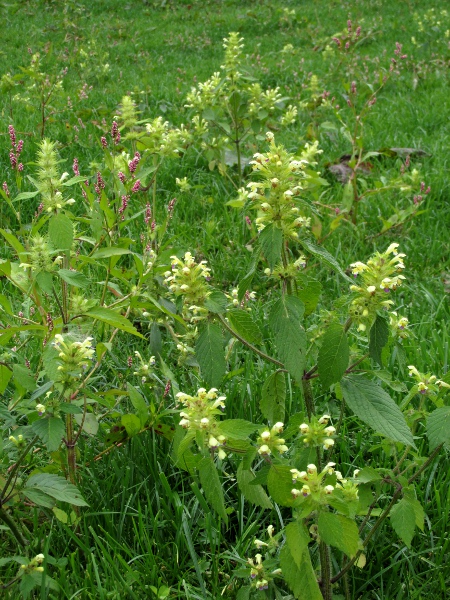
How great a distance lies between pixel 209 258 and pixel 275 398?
1.79 metres

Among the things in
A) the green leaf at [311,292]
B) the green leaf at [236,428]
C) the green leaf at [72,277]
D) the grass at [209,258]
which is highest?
the green leaf at [72,277]

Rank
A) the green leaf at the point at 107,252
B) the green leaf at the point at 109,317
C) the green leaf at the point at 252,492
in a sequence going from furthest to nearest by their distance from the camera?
1. the green leaf at the point at 107,252
2. the green leaf at the point at 109,317
3. the green leaf at the point at 252,492

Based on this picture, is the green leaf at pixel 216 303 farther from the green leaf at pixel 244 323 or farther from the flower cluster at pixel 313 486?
the flower cluster at pixel 313 486

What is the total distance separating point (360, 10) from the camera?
9.54 metres

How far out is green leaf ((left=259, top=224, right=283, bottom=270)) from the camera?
1.17m

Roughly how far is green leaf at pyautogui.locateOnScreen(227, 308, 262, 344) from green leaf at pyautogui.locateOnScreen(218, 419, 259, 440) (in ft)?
0.82

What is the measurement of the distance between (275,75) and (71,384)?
18.5ft

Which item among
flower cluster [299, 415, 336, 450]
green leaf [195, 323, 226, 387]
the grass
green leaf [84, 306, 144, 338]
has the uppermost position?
green leaf [195, 323, 226, 387]

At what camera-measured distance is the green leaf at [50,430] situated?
1401 millimetres

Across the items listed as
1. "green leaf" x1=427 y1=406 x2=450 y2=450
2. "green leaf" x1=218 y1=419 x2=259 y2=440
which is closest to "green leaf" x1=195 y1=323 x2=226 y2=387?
"green leaf" x1=218 y1=419 x2=259 y2=440

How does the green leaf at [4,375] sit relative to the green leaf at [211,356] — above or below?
below

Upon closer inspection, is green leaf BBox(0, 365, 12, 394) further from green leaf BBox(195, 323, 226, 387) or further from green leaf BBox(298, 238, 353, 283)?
green leaf BBox(298, 238, 353, 283)

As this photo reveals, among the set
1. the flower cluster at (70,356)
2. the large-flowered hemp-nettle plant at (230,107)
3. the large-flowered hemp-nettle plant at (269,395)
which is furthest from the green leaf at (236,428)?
the large-flowered hemp-nettle plant at (230,107)

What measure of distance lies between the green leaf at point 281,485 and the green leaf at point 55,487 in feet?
1.69
